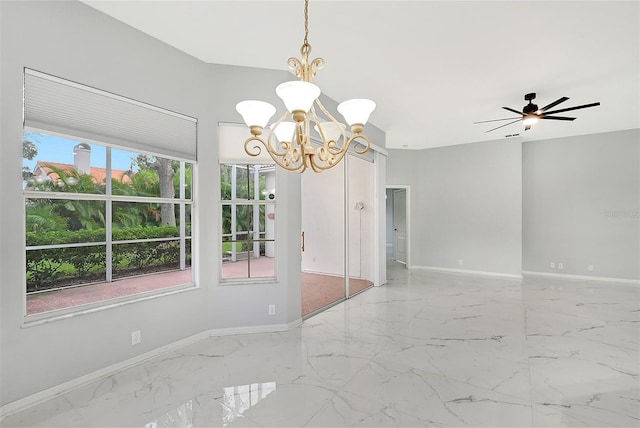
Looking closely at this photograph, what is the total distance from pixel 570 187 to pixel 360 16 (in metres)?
6.44

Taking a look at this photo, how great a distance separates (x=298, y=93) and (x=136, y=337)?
2690 millimetres

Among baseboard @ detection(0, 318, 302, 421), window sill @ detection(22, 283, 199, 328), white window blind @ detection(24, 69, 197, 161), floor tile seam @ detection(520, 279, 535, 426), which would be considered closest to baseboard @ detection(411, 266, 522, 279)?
floor tile seam @ detection(520, 279, 535, 426)

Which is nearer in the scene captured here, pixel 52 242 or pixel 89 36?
pixel 89 36

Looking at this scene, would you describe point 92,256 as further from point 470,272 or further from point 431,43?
point 470,272

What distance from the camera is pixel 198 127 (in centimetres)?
339

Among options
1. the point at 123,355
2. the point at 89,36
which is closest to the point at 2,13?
the point at 89,36

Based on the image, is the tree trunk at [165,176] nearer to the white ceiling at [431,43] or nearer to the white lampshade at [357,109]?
the white ceiling at [431,43]

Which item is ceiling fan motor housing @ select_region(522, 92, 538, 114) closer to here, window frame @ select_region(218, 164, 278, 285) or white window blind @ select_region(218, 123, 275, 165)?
window frame @ select_region(218, 164, 278, 285)

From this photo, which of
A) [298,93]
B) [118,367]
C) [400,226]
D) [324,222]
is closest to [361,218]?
[324,222]

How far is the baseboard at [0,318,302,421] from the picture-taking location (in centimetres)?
218

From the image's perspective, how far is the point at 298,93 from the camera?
5.24 ft

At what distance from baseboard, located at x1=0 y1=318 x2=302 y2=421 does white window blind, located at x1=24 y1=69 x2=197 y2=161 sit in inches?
76.1

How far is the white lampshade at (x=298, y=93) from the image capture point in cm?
158

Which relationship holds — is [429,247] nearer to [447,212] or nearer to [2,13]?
[447,212]
